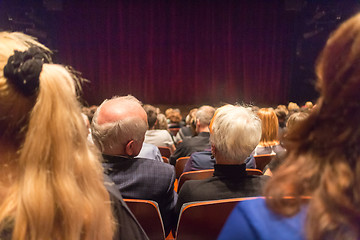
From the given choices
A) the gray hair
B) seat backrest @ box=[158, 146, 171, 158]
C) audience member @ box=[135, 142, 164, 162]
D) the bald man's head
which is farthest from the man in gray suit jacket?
the gray hair


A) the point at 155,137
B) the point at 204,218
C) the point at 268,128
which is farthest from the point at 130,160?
the point at 155,137

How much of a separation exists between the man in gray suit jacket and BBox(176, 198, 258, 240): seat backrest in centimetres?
33

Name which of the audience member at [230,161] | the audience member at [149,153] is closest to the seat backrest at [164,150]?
the audience member at [149,153]

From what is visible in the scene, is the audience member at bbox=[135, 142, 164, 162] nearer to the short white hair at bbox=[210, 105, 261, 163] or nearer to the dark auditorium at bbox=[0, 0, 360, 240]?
the dark auditorium at bbox=[0, 0, 360, 240]

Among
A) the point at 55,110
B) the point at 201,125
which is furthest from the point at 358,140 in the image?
the point at 201,125

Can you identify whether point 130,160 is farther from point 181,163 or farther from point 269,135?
point 269,135

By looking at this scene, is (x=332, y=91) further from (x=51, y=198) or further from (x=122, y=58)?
(x=122, y=58)

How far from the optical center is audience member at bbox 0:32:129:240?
0.74m

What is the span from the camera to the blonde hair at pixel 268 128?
3.08 meters

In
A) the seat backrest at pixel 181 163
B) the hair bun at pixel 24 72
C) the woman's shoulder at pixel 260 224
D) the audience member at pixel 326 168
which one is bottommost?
the seat backrest at pixel 181 163

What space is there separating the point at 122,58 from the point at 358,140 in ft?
37.5

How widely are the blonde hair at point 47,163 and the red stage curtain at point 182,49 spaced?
10.7 m

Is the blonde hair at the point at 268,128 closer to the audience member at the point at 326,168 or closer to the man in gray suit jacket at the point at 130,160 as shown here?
the man in gray suit jacket at the point at 130,160

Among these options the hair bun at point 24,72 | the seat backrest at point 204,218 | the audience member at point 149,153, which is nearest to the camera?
the hair bun at point 24,72
